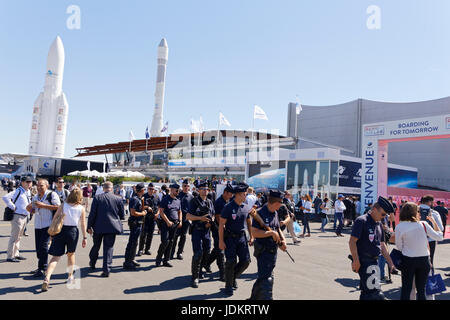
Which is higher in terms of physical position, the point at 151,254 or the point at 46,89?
the point at 46,89

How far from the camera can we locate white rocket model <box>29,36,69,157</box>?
5456 centimetres

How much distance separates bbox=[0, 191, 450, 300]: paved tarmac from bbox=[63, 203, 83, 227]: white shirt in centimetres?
105

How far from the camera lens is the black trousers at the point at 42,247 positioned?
6.04 metres

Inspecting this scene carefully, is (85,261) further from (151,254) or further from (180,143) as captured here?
(180,143)

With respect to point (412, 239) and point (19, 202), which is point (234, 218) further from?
point (19, 202)

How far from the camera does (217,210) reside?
6.52m

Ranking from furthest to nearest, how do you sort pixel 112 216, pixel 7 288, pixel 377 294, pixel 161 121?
pixel 161 121
pixel 112 216
pixel 7 288
pixel 377 294

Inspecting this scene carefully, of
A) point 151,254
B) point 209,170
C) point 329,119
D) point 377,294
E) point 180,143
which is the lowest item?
point 151,254

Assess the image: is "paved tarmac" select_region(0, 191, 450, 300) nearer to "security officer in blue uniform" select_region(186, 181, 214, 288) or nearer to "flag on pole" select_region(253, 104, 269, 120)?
"security officer in blue uniform" select_region(186, 181, 214, 288)

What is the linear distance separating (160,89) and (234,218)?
7065cm

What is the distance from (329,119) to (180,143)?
88.4 ft

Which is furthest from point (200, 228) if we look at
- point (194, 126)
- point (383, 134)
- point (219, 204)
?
point (194, 126)
